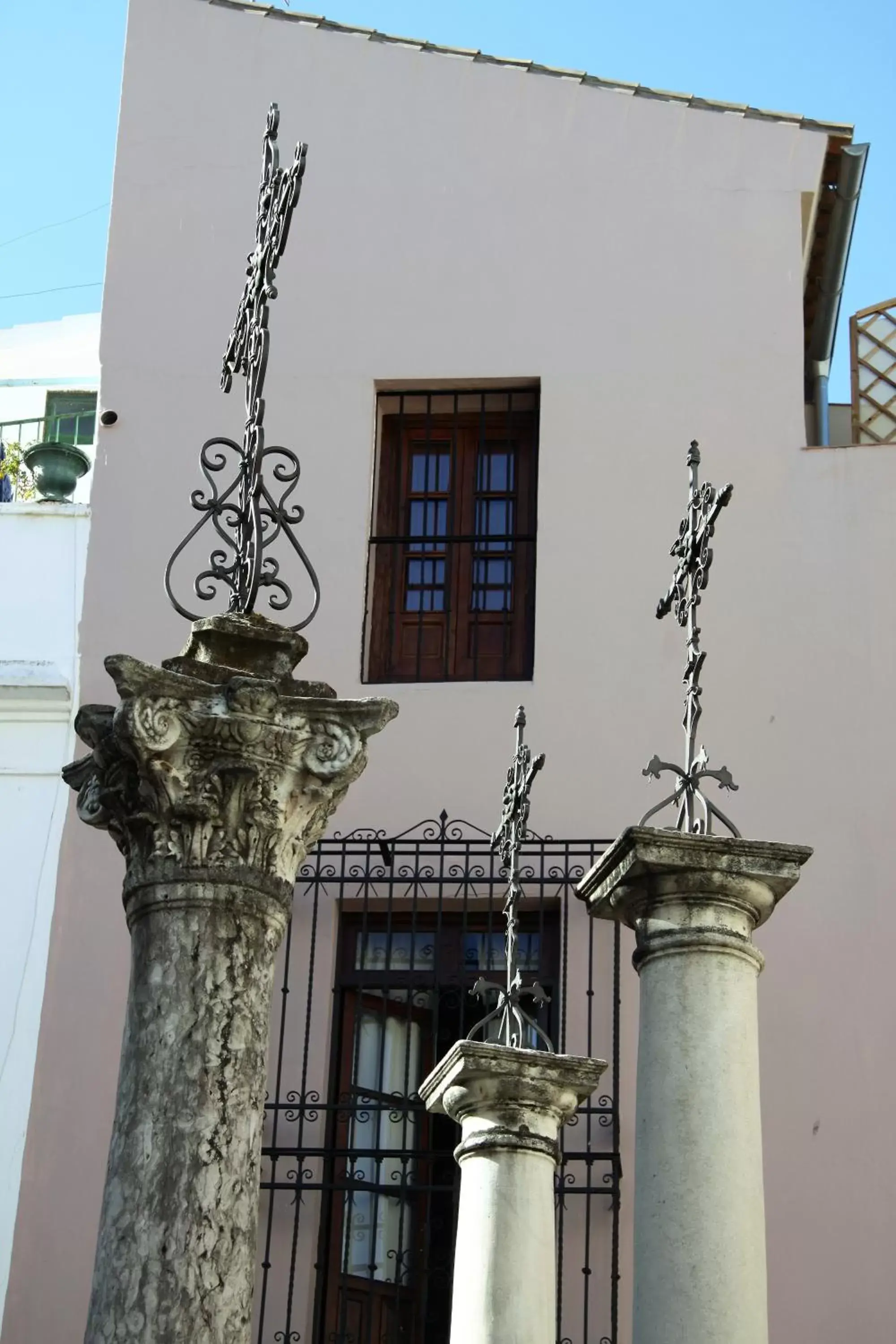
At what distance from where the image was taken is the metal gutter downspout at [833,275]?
1181 centimetres

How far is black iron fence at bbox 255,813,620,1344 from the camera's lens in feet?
31.2

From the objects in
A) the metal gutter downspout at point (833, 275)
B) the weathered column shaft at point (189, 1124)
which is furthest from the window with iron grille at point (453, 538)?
the weathered column shaft at point (189, 1124)

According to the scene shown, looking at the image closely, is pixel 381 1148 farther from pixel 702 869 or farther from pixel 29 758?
pixel 702 869

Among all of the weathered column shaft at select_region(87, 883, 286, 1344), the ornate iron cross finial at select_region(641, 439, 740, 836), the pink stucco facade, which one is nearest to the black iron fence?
the pink stucco facade

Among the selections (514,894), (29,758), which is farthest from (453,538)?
(514,894)

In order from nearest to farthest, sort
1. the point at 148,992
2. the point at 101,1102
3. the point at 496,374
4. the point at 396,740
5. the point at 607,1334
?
the point at 148,992 < the point at 607,1334 < the point at 101,1102 < the point at 396,740 < the point at 496,374

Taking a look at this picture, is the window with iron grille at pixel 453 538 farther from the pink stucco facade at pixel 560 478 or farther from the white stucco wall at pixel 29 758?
the white stucco wall at pixel 29 758

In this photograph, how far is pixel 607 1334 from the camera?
924 centimetres

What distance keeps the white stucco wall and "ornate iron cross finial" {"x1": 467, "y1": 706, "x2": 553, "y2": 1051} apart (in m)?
2.55

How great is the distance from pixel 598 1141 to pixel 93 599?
3.81 metres

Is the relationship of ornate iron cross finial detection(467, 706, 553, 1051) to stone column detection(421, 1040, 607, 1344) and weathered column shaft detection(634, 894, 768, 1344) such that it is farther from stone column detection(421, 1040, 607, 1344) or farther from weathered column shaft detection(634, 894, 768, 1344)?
weathered column shaft detection(634, 894, 768, 1344)

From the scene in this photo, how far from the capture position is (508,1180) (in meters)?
7.67

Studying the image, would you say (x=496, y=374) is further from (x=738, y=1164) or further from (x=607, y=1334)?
(x=738, y=1164)

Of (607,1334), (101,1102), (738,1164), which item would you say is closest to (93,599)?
(101,1102)
